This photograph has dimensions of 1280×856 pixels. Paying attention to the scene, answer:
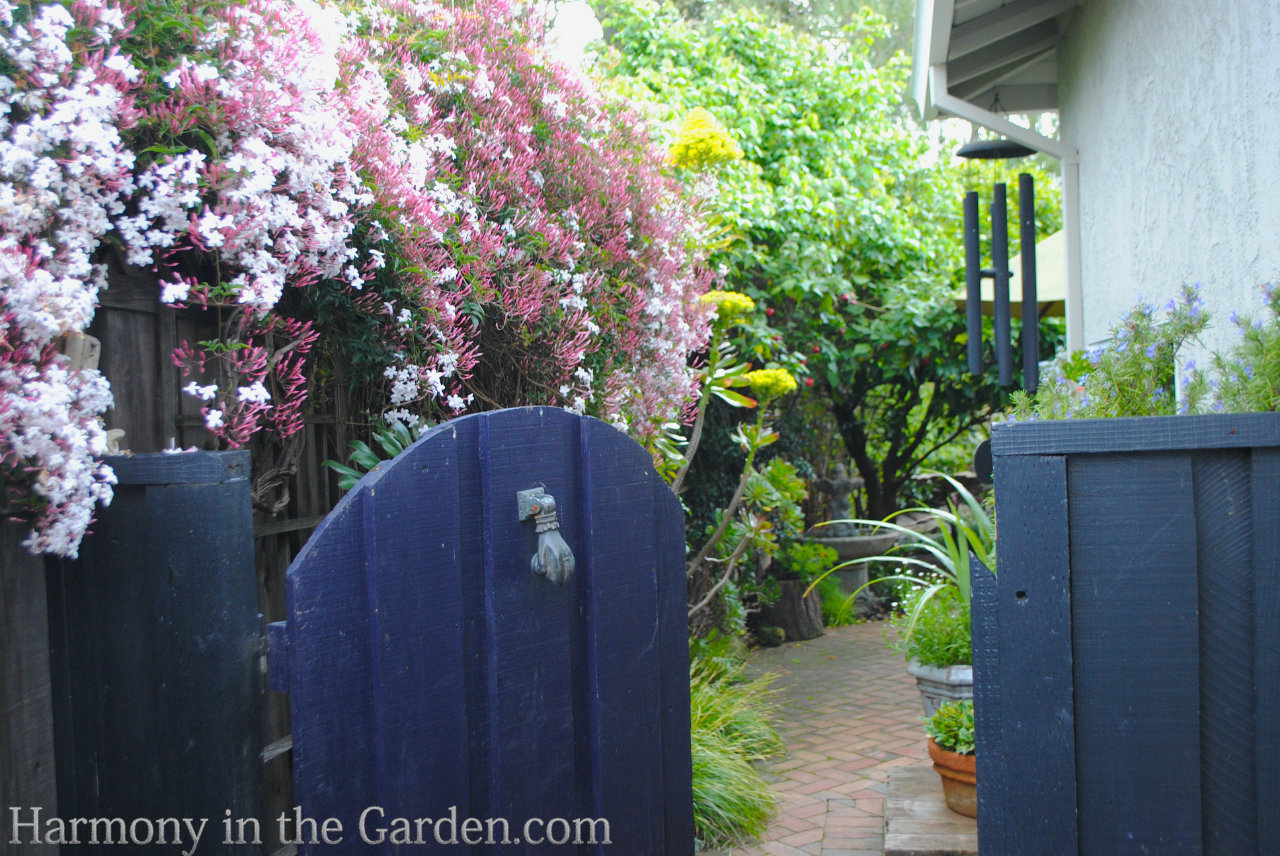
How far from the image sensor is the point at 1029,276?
5738 mm

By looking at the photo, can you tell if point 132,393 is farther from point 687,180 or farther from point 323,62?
point 687,180

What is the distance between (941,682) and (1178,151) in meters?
2.25

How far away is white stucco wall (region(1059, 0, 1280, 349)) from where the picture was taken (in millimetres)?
2895

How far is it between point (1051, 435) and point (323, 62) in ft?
5.55

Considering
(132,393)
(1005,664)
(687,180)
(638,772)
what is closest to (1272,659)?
(1005,664)

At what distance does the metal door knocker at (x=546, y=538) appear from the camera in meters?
1.81

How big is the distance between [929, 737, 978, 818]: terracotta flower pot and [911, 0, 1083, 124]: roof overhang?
11.8ft

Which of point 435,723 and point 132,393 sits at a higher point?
point 132,393

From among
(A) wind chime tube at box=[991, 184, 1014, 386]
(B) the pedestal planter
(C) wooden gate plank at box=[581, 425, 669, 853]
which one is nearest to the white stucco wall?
(A) wind chime tube at box=[991, 184, 1014, 386]

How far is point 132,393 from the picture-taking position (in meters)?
1.91

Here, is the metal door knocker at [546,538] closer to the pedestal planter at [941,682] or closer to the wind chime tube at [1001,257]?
the pedestal planter at [941,682]

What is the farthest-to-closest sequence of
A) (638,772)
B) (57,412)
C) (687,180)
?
1. (687,180)
2. (638,772)
3. (57,412)

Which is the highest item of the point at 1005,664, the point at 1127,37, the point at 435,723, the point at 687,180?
the point at 1127,37

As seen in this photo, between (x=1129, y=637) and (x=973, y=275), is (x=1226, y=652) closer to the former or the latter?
(x=1129, y=637)
